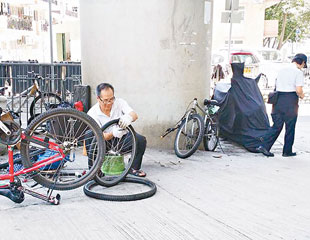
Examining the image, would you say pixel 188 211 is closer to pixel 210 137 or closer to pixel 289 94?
pixel 210 137

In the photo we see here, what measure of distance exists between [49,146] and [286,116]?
13.1 ft

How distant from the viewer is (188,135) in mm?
6551

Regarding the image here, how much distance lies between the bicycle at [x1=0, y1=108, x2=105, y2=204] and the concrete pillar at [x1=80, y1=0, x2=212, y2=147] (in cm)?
220

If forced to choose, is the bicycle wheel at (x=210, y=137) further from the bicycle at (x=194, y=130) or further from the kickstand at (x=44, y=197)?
the kickstand at (x=44, y=197)

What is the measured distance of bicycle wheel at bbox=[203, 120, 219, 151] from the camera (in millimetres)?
6957

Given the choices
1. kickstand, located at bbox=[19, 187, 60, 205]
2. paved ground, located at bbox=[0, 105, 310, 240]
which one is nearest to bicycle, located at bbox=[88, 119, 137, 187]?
paved ground, located at bbox=[0, 105, 310, 240]

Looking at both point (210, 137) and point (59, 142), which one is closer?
point (59, 142)

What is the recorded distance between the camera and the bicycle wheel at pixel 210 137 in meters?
6.96

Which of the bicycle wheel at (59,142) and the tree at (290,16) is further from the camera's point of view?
the tree at (290,16)

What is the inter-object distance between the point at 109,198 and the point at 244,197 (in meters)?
1.47

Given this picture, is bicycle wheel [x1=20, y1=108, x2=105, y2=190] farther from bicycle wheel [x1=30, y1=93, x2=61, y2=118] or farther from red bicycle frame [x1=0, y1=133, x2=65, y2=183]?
bicycle wheel [x1=30, y1=93, x2=61, y2=118]

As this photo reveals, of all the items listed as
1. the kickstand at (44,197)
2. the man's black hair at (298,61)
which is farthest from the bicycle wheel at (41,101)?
the man's black hair at (298,61)

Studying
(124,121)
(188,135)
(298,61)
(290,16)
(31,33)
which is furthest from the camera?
(290,16)

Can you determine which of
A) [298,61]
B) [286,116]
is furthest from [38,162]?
[298,61]
